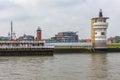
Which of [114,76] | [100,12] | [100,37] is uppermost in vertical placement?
[100,12]

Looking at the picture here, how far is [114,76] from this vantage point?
152 feet

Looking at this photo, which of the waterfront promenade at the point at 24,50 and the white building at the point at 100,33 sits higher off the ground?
the white building at the point at 100,33

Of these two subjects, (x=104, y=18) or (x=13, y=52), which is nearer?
(x=13, y=52)

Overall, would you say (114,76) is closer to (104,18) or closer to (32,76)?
(32,76)

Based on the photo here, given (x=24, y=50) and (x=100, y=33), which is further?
(x=100, y=33)

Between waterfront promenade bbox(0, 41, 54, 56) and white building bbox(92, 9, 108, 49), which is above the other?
white building bbox(92, 9, 108, 49)

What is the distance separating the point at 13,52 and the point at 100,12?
158 feet

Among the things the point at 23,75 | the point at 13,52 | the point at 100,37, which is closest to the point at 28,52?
the point at 13,52

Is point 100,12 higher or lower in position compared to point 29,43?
higher

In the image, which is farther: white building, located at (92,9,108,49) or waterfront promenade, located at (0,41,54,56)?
white building, located at (92,9,108,49)

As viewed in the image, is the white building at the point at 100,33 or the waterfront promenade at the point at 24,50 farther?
the white building at the point at 100,33

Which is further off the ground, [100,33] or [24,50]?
[100,33]

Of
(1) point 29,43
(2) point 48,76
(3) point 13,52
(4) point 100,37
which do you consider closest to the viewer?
(2) point 48,76

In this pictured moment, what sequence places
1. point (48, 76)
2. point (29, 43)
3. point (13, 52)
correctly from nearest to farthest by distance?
1. point (48, 76)
2. point (13, 52)
3. point (29, 43)
